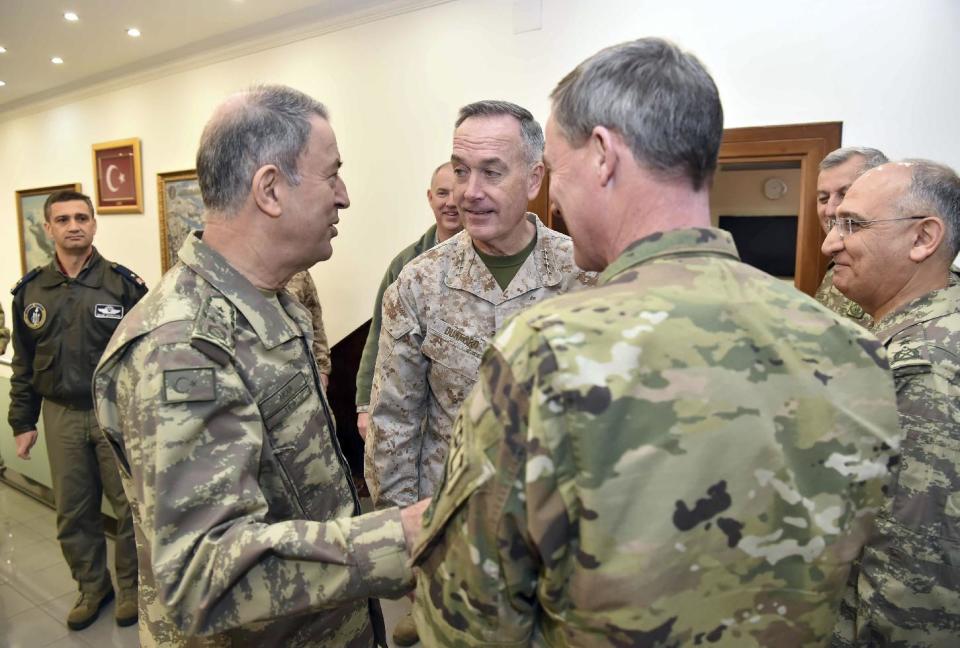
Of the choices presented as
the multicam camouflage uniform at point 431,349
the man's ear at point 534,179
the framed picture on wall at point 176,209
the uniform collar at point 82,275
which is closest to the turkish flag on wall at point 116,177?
the framed picture on wall at point 176,209

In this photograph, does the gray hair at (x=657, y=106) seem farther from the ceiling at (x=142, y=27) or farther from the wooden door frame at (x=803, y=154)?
the ceiling at (x=142, y=27)

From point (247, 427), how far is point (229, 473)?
0.09 m

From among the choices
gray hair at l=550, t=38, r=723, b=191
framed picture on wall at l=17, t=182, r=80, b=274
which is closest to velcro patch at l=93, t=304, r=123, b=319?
gray hair at l=550, t=38, r=723, b=191

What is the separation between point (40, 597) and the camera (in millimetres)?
3072

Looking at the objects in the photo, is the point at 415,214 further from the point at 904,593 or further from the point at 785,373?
the point at 785,373

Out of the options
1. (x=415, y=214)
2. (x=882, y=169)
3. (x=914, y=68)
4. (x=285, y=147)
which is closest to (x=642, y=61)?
(x=285, y=147)

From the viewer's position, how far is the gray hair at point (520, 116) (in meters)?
1.78

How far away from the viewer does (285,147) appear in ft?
3.93

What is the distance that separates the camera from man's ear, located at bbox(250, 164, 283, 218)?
→ 1.17 m

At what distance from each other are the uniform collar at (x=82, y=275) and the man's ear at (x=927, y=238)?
3.30m

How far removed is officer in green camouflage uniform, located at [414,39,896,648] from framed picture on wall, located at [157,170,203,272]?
5.18 m

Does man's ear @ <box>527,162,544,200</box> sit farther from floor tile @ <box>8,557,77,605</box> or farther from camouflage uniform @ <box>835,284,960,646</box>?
floor tile @ <box>8,557,77,605</box>

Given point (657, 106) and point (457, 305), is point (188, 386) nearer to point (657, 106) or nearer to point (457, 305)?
point (657, 106)

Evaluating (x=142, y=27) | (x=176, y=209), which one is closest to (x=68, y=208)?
(x=142, y=27)
